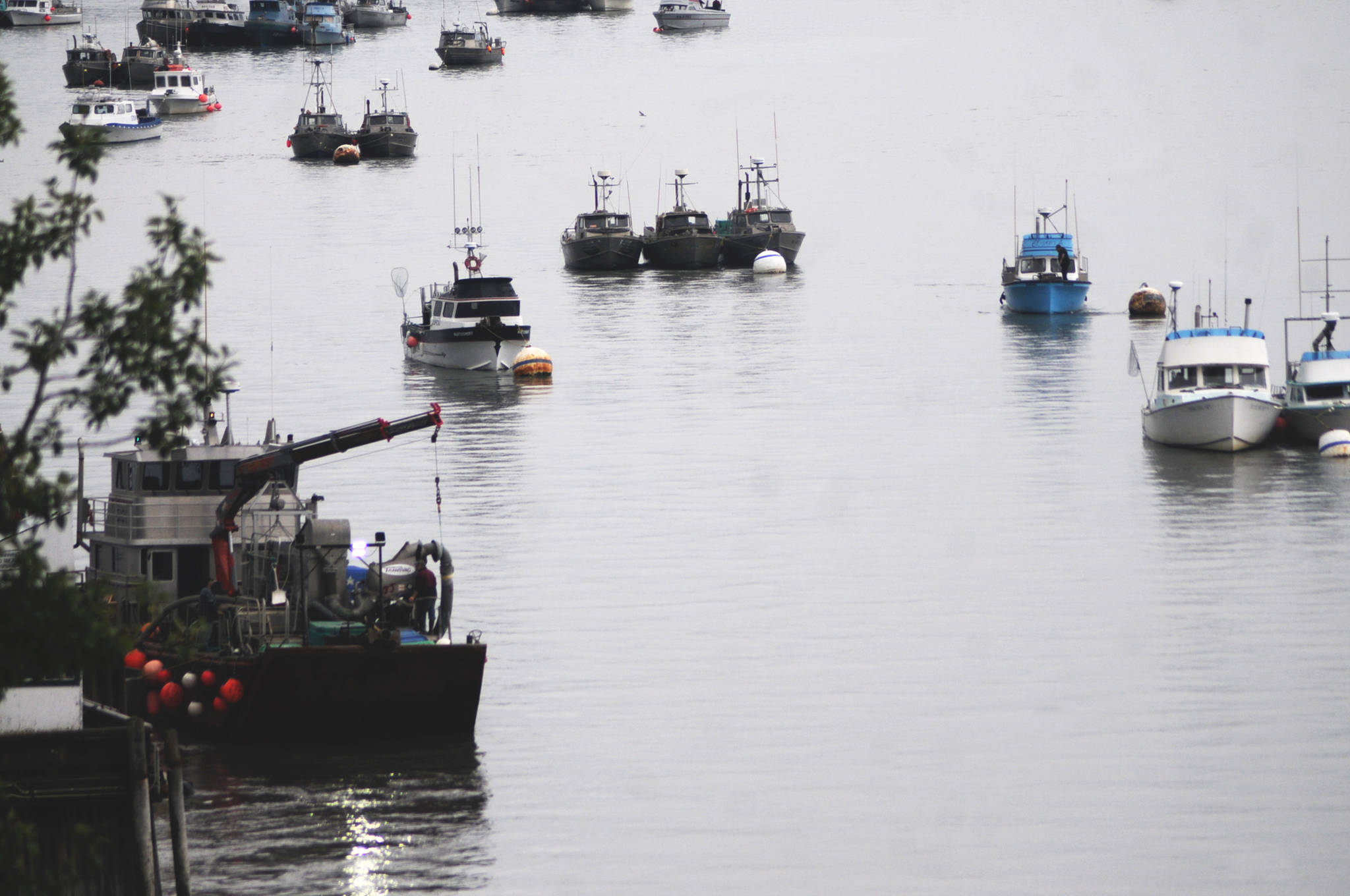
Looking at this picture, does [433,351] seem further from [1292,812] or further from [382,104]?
[382,104]

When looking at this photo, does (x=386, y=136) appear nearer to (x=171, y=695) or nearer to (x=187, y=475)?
(x=187, y=475)

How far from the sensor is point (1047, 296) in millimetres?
77625

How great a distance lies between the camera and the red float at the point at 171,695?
26141 millimetres

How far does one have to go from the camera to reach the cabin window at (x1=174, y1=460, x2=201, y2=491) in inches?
1112

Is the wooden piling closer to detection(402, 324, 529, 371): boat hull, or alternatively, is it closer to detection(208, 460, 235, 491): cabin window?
detection(208, 460, 235, 491): cabin window

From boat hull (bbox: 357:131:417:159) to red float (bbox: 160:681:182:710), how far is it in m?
110

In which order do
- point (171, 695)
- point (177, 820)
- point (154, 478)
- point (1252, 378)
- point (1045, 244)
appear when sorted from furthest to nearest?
1. point (1045, 244)
2. point (1252, 378)
3. point (154, 478)
4. point (171, 695)
5. point (177, 820)

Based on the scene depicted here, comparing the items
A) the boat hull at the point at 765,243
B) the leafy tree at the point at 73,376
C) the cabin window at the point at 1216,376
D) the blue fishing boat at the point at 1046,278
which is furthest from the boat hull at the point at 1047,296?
the leafy tree at the point at 73,376

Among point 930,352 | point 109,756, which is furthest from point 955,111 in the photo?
point 109,756

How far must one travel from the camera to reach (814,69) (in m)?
188

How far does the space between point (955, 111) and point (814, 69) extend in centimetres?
3245

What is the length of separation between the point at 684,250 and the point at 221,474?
67.0 meters

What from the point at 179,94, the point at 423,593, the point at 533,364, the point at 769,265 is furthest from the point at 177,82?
the point at 423,593

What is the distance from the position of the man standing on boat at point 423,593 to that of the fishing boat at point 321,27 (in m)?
167
